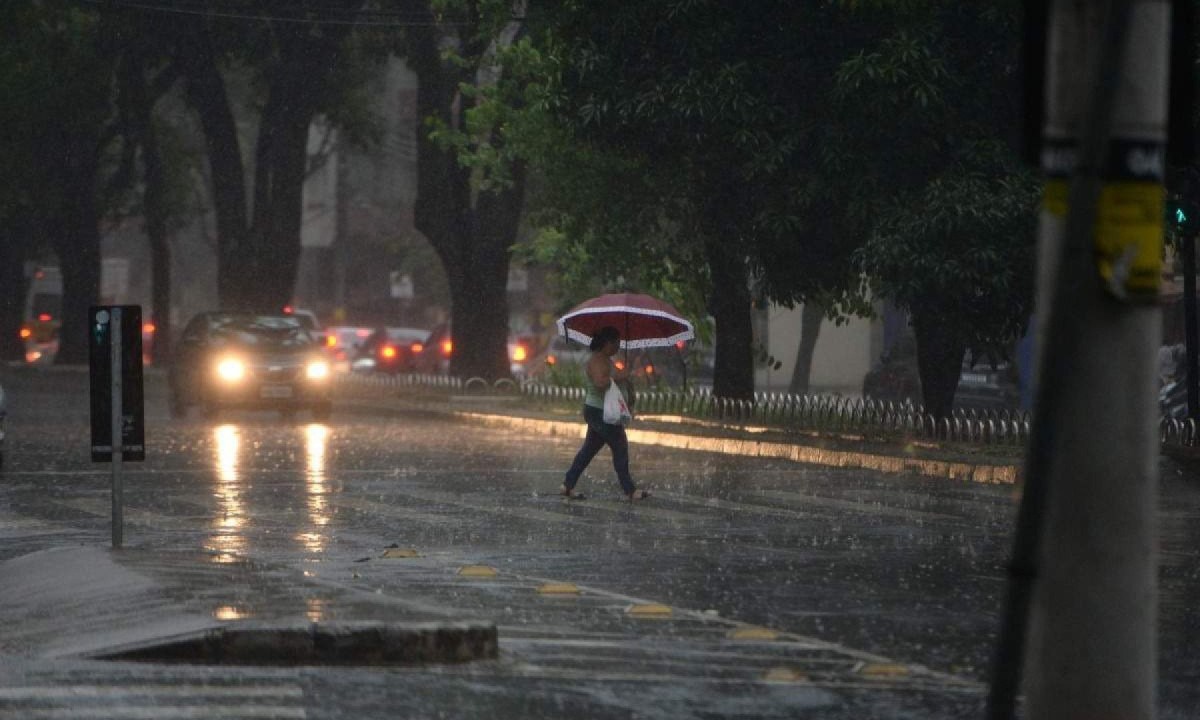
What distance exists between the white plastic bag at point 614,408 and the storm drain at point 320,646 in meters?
9.90

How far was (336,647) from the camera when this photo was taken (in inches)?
389

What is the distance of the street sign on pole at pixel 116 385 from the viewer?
13.7m

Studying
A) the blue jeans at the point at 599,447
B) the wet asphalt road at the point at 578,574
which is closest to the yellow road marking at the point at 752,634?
the wet asphalt road at the point at 578,574

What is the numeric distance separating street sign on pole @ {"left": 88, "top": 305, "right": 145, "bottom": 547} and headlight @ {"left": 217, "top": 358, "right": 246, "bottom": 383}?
70.7 feet

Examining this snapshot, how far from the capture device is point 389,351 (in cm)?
6062

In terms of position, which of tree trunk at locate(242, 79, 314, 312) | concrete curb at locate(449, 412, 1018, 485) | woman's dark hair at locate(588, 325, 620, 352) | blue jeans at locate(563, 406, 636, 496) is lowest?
concrete curb at locate(449, 412, 1018, 485)

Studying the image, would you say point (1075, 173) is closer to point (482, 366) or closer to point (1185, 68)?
point (1185, 68)

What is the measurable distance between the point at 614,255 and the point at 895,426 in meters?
7.09

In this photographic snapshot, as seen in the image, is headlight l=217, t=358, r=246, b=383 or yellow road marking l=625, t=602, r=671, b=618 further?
headlight l=217, t=358, r=246, b=383

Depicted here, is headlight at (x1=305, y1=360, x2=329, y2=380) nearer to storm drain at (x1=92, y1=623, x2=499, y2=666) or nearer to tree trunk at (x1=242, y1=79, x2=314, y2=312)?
tree trunk at (x1=242, y1=79, x2=314, y2=312)

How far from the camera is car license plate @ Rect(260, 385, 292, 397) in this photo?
35.5m

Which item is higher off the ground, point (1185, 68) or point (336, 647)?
point (1185, 68)

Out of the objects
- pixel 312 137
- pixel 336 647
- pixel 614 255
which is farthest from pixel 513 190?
pixel 312 137

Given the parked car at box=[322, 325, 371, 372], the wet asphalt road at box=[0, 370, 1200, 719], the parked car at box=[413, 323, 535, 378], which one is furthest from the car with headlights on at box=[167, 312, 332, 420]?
the parked car at box=[322, 325, 371, 372]
